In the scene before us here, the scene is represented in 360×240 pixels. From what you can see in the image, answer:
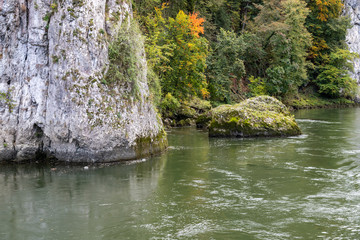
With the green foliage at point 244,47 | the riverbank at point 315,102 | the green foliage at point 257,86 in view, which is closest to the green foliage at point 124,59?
the green foliage at point 244,47

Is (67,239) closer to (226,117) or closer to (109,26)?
(109,26)

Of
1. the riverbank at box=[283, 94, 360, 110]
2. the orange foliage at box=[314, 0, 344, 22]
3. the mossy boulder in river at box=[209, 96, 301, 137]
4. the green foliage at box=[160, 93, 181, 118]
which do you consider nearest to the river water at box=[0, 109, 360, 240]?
the mossy boulder in river at box=[209, 96, 301, 137]

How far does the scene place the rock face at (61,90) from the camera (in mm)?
12508

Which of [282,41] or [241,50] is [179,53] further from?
[282,41]

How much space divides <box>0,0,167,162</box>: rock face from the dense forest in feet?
12.9

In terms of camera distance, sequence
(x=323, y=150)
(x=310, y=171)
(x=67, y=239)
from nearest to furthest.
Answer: (x=67, y=239) < (x=310, y=171) < (x=323, y=150)

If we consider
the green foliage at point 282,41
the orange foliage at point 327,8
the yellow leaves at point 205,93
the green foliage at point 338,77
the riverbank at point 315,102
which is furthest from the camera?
the green foliage at point 338,77

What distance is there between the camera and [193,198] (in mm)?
9055

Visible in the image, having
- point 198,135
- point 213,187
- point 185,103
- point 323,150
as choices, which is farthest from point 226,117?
point 213,187

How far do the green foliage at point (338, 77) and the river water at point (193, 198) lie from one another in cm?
3139

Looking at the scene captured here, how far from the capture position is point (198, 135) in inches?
785

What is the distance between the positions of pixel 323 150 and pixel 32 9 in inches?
469

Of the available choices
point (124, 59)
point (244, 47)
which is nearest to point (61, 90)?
point (124, 59)

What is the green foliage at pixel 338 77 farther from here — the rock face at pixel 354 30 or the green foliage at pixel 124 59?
the green foliage at pixel 124 59
